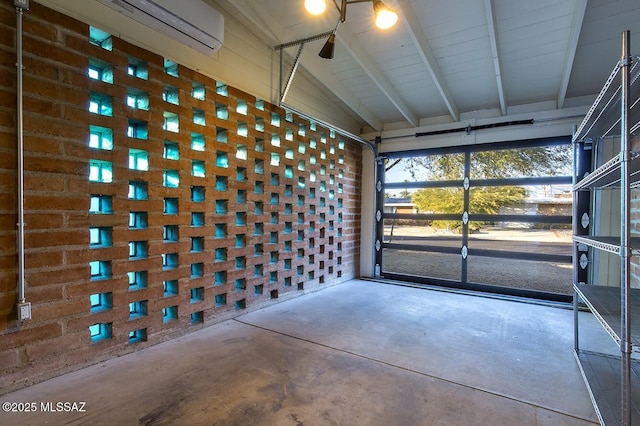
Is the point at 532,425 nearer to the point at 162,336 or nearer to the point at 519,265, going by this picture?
the point at 162,336

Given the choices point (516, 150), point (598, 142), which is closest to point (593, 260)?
point (598, 142)

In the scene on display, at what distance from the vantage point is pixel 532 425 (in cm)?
178

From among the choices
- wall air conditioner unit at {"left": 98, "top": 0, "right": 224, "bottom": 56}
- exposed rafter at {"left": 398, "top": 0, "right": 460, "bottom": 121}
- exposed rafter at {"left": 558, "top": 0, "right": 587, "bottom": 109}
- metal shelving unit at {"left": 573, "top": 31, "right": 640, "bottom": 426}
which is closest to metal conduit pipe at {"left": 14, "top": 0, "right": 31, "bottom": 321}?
wall air conditioner unit at {"left": 98, "top": 0, "right": 224, "bottom": 56}

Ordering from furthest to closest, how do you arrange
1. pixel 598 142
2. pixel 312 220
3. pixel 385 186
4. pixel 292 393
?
pixel 385 186
pixel 312 220
pixel 598 142
pixel 292 393

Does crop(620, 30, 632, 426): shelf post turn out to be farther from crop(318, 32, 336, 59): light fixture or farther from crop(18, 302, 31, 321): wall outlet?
crop(18, 302, 31, 321): wall outlet

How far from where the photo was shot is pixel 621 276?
5.13ft

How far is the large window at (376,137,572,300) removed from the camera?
4.41 metres

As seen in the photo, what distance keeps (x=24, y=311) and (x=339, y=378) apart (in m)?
2.08

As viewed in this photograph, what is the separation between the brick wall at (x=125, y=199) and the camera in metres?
2.04

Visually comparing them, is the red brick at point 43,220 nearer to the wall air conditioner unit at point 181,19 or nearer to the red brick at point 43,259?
the red brick at point 43,259

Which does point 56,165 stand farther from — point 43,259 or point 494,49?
point 494,49

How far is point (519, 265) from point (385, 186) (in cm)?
348

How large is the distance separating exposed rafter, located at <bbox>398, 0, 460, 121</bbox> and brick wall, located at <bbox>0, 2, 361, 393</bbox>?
1.74 m

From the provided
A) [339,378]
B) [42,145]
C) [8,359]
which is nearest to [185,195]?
[42,145]
